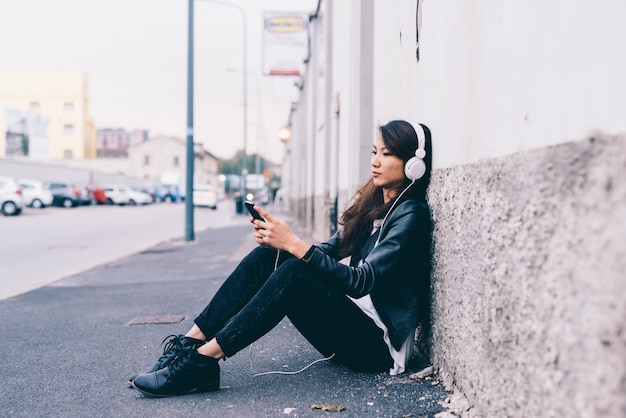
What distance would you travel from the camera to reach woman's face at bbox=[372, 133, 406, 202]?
3402mm

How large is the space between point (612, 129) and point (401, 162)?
1.90 m

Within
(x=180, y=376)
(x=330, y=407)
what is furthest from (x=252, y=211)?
(x=330, y=407)

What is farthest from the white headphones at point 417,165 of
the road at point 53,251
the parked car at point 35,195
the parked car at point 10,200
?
the parked car at point 35,195

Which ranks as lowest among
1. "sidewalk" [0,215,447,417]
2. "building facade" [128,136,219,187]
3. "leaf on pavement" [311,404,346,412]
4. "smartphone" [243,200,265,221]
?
"sidewalk" [0,215,447,417]

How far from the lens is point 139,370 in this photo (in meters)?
3.62

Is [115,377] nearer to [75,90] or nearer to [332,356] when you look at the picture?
[332,356]

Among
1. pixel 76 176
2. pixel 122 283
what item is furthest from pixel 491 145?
pixel 76 176

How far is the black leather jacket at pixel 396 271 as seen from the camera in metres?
2.97

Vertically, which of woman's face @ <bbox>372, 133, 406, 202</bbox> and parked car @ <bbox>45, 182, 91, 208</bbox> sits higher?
woman's face @ <bbox>372, 133, 406, 202</bbox>

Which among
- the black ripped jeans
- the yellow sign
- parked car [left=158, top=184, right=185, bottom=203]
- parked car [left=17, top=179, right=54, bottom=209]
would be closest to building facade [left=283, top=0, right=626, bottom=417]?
the black ripped jeans

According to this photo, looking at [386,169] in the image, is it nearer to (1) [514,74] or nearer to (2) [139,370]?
(1) [514,74]

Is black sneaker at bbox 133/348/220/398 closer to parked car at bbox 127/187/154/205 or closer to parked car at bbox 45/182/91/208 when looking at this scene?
parked car at bbox 45/182/91/208

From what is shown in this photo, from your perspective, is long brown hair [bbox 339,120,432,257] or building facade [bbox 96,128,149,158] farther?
building facade [bbox 96,128,149,158]

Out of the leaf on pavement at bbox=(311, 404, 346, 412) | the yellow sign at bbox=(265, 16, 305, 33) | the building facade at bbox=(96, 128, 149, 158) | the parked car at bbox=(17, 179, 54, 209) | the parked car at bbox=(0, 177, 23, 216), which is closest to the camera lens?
the leaf on pavement at bbox=(311, 404, 346, 412)
